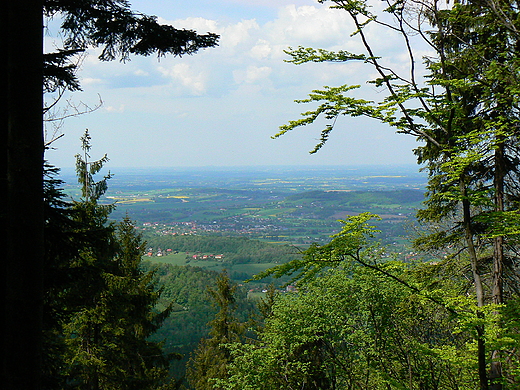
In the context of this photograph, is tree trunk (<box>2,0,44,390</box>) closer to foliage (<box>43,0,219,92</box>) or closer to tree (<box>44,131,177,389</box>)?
foliage (<box>43,0,219,92</box>)

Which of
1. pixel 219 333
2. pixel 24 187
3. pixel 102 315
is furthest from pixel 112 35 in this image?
pixel 219 333

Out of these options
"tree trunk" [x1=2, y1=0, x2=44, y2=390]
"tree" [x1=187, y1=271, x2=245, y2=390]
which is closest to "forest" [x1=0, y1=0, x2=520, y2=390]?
"tree trunk" [x1=2, y1=0, x2=44, y2=390]

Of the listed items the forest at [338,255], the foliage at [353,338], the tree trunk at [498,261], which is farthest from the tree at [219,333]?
the tree trunk at [498,261]

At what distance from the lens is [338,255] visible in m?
4.74

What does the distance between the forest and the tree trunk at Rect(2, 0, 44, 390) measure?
0.03 ft

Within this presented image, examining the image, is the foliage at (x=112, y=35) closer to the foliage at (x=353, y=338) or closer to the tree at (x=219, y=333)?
the foliage at (x=353, y=338)

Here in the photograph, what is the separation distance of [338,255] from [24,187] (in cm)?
353

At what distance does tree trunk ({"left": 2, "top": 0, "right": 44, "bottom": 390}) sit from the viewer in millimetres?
2850

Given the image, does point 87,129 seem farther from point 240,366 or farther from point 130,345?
point 240,366

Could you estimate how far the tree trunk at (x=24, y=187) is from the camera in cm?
285

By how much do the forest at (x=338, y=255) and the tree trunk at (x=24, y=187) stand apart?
1 centimetres

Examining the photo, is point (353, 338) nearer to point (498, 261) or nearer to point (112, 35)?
point (498, 261)

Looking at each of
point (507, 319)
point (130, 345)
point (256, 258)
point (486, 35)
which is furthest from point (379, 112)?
point (256, 258)

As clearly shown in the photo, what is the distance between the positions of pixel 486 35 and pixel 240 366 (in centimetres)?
965
